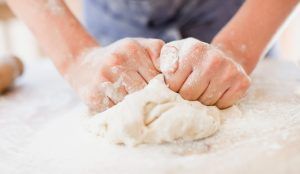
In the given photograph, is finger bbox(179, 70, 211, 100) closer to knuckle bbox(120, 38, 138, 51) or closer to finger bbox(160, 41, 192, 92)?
finger bbox(160, 41, 192, 92)

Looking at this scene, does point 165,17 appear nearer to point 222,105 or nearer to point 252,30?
point 252,30

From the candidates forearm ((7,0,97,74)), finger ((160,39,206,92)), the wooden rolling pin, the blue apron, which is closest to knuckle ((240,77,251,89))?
finger ((160,39,206,92))

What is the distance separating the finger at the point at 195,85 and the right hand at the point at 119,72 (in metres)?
0.07

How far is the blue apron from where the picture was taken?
1.27 m

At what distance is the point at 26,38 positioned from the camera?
9.12 feet

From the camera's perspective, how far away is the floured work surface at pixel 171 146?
0.63 metres

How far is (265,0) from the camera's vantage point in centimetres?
95

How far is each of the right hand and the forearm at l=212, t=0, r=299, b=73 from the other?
0.60 feet

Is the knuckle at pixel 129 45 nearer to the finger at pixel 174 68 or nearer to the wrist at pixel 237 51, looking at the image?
the finger at pixel 174 68

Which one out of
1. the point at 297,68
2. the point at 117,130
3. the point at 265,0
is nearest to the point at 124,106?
the point at 117,130

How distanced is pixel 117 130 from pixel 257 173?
0.25m

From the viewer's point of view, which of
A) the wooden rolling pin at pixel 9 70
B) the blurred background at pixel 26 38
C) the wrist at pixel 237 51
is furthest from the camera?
the blurred background at pixel 26 38

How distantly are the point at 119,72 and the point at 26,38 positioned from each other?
7.08 feet

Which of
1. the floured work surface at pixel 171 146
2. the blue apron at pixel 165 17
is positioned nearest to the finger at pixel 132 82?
the floured work surface at pixel 171 146
